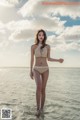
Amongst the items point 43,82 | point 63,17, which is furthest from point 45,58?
point 63,17

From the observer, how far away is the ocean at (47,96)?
4094 mm

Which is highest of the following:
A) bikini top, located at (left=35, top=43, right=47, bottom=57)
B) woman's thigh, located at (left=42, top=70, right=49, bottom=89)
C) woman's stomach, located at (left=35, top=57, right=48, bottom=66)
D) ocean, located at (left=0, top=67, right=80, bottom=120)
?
bikini top, located at (left=35, top=43, right=47, bottom=57)

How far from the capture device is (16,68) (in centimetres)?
426

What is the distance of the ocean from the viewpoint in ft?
13.4

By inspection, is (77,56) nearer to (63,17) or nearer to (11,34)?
(63,17)

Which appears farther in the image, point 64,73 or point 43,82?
point 64,73

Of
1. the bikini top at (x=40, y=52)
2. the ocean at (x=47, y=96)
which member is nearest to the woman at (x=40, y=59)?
the bikini top at (x=40, y=52)

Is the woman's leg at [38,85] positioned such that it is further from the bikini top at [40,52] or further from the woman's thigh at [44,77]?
the bikini top at [40,52]

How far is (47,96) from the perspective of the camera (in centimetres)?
418

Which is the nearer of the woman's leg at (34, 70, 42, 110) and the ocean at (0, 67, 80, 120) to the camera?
the woman's leg at (34, 70, 42, 110)

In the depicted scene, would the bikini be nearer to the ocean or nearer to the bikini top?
the bikini top

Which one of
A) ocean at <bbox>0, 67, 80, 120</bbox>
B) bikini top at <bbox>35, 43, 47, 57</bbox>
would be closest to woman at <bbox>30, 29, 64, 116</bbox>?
bikini top at <bbox>35, 43, 47, 57</bbox>

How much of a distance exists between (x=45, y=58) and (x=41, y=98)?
0.39 metres

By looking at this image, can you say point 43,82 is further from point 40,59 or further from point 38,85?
point 40,59
